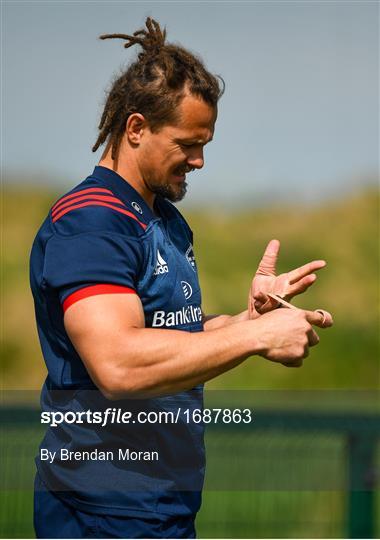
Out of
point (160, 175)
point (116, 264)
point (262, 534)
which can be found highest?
point (160, 175)

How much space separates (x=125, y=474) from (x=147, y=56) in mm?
1244

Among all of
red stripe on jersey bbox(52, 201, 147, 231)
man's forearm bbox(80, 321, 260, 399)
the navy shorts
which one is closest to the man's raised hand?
man's forearm bbox(80, 321, 260, 399)

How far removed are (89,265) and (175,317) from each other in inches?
14.5

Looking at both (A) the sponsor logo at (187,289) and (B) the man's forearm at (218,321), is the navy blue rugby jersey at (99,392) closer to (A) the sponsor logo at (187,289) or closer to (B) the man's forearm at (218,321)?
(A) the sponsor logo at (187,289)

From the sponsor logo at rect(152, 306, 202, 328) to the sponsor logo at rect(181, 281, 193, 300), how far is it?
1.4 inches

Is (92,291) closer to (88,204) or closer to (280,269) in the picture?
(88,204)

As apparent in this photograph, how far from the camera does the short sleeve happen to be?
7.98ft

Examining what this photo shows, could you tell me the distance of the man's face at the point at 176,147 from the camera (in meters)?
2.73

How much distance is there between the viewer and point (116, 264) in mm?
2459

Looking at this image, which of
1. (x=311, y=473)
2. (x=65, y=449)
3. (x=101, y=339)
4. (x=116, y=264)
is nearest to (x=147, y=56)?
→ (x=116, y=264)

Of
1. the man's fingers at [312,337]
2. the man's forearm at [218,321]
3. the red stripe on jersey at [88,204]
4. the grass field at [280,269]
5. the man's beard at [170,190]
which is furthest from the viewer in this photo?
the grass field at [280,269]

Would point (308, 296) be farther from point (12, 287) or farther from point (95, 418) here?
point (95, 418)

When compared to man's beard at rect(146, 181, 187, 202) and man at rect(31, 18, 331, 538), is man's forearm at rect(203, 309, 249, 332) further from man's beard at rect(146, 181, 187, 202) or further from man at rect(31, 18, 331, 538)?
man's beard at rect(146, 181, 187, 202)

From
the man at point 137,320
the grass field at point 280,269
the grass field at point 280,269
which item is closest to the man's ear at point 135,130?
the man at point 137,320
